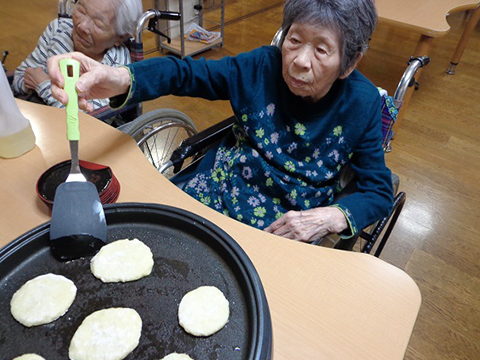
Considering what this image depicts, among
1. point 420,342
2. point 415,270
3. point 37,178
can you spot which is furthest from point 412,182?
point 37,178

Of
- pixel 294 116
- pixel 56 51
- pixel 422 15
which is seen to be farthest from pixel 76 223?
pixel 422 15

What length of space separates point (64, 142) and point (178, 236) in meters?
0.51

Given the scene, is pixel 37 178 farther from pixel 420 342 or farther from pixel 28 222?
pixel 420 342

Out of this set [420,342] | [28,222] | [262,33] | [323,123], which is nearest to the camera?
[28,222]

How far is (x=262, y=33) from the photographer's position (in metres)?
4.08

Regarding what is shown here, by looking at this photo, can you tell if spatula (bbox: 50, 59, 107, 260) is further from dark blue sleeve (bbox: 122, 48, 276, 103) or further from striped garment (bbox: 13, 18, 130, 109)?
striped garment (bbox: 13, 18, 130, 109)

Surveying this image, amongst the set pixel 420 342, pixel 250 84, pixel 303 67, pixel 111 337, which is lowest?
pixel 420 342

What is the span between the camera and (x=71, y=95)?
78cm

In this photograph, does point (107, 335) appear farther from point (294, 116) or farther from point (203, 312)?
point (294, 116)

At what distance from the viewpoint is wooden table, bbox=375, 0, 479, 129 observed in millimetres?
2229

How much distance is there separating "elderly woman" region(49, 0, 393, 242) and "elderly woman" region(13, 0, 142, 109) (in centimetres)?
59

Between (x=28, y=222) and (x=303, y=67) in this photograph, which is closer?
(x=28, y=222)

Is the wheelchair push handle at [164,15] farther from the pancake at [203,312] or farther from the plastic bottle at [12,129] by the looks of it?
the pancake at [203,312]

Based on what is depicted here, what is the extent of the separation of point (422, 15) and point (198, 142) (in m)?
1.98
